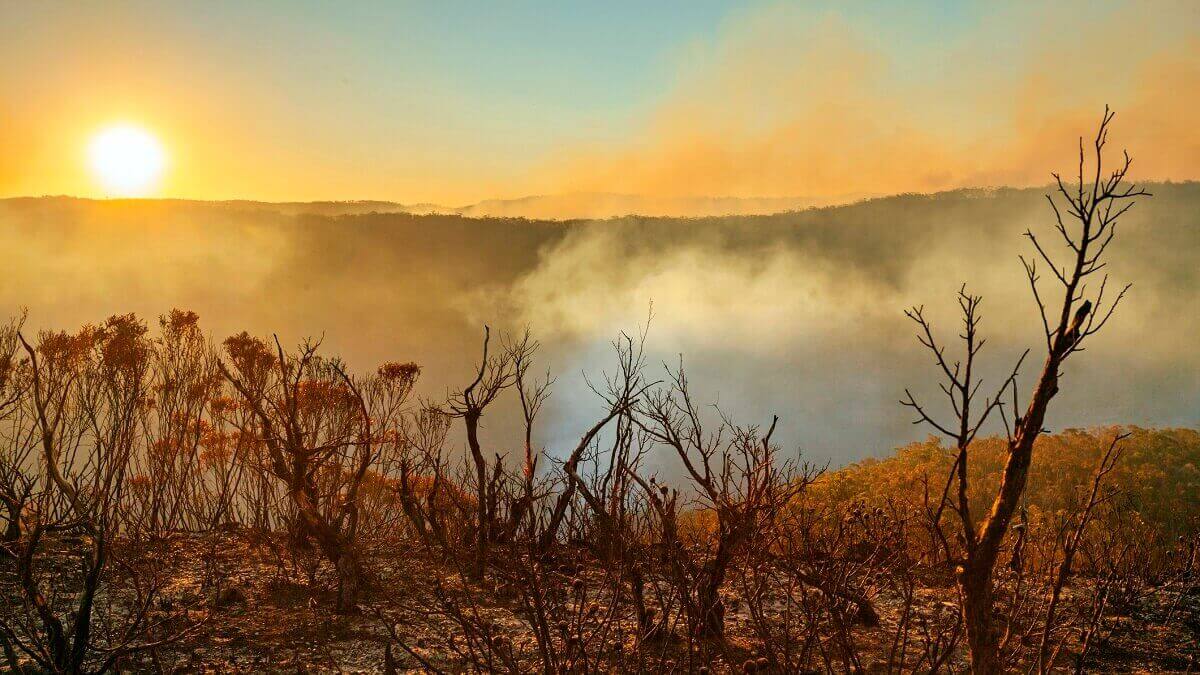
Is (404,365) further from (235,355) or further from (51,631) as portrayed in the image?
(51,631)

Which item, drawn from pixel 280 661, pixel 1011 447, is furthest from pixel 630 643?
pixel 1011 447

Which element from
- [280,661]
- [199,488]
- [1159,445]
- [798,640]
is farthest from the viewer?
[1159,445]

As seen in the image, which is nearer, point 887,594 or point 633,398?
point 633,398

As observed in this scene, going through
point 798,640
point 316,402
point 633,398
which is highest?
point 316,402

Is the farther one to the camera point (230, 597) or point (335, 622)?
point (230, 597)

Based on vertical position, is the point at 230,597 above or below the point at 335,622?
above

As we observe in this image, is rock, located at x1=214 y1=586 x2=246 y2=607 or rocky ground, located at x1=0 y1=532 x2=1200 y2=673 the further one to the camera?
rock, located at x1=214 y1=586 x2=246 y2=607

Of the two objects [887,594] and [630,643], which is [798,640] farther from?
[887,594]

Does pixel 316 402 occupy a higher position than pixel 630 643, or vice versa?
pixel 316 402

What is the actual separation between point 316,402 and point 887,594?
26.0ft

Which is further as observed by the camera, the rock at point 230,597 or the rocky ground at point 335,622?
the rock at point 230,597

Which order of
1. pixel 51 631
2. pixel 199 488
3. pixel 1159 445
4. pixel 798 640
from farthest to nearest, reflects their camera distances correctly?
pixel 1159 445 → pixel 199 488 → pixel 798 640 → pixel 51 631

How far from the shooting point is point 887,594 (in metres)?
9.73

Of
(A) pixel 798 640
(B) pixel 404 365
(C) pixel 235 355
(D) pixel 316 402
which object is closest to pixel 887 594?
(A) pixel 798 640
